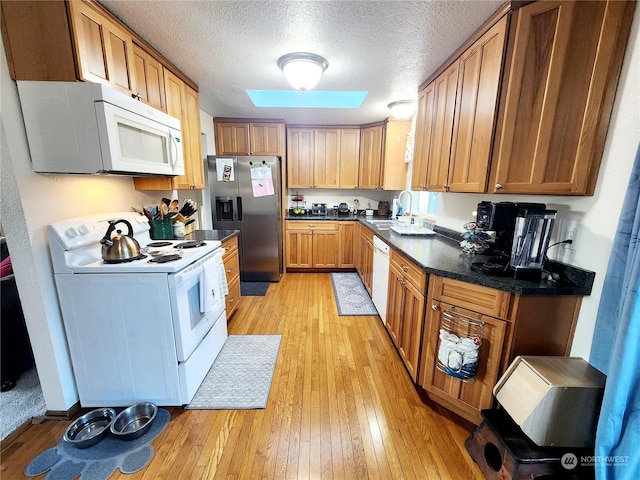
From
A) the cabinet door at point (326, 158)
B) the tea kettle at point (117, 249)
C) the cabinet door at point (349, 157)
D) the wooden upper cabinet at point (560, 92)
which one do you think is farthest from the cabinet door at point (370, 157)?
the tea kettle at point (117, 249)

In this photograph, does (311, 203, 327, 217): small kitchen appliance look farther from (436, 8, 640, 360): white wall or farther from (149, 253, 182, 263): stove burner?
(436, 8, 640, 360): white wall

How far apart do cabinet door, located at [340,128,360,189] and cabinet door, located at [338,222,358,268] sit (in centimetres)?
73

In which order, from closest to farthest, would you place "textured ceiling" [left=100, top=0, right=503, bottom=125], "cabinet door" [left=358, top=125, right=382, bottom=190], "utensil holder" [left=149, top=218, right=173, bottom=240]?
"textured ceiling" [left=100, top=0, right=503, bottom=125], "utensil holder" [left=149, top=218, right=173, bottom=240], "cabinet door" [left=358, top=125, right=382, bottom=190]

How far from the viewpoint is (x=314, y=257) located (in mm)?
4219

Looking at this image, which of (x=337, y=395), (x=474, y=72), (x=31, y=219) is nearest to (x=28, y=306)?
(x=31, y=219)

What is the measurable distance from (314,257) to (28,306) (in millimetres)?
3189

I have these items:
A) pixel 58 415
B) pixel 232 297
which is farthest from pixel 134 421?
pixel 232 297

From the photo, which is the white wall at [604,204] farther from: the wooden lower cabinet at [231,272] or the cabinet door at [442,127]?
the wooden lower cabinet at [231,272]

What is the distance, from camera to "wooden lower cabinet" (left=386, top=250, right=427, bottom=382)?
1.76 m

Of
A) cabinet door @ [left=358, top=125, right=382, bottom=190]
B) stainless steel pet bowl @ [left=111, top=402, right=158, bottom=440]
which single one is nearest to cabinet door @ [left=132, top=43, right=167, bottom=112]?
stainless steel pet bowl @ [left=111, top=402, right=158, bottom=440]

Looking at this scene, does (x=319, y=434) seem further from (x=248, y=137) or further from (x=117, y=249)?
(x=248, y=137)

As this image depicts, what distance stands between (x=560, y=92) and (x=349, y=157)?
122 inches

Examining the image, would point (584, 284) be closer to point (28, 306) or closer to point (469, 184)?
point (469, 184)

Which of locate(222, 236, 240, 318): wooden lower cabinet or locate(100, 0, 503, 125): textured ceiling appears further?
locate(222, 236, 240, 318): wooden lower cabinet
